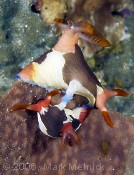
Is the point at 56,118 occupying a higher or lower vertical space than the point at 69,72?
lower

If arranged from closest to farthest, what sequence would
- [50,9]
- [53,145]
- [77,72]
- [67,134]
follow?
[67,134] → [77,72] → [53,145] → [50,9]

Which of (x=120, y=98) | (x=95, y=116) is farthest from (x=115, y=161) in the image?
(x=120, y=98)

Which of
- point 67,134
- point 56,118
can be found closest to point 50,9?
point 56,118

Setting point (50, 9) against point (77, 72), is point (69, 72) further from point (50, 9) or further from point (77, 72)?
point (50, 9)

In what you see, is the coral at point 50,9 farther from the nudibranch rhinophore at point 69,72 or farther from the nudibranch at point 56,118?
the nudibranch at point 56,118

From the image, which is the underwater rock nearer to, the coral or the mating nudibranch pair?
the mating nudibranch pair

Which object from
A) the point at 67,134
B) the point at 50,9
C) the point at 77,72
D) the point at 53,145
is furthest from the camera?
the point at 50,9

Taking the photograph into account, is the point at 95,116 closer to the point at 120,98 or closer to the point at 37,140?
the point at 37,140
